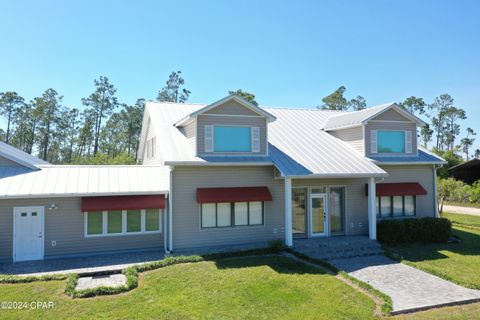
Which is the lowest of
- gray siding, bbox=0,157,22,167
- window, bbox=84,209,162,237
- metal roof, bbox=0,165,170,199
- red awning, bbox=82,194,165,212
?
window, bbox=84,209,162,237

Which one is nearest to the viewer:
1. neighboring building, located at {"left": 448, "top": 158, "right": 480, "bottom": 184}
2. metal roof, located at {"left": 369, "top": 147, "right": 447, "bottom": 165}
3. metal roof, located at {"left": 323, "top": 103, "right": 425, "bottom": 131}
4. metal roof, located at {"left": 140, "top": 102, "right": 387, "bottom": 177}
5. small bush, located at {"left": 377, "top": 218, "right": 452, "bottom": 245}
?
metal roof, located at {"left": 140, "top": 102, "right": 387, "bottom": 177}

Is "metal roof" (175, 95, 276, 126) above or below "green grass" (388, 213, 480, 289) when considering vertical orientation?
above

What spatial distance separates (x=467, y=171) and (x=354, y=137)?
32307mm

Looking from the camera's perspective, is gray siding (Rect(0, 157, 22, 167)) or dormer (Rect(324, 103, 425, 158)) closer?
gray siding (Rect(0, 157, 22, 167))

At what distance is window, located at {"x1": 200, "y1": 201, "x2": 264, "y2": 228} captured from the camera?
16672 millimetres

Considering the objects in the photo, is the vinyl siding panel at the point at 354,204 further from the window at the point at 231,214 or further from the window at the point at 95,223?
the window at the point at 95,223

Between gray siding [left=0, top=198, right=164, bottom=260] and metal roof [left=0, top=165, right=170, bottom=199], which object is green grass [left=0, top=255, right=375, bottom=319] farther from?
metal roof [left=0, top=165, right=170, bottom=199]

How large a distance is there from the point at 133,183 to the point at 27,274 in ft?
18.7

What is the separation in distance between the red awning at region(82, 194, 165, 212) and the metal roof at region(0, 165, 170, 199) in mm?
283

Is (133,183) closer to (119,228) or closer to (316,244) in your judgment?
(119,228)

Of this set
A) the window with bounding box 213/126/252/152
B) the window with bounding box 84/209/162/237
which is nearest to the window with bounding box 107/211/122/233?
the window with bounding box 84/209/162/237

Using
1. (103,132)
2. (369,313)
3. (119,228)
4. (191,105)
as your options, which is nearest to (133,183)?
(119,228)

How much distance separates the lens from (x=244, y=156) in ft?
56.3

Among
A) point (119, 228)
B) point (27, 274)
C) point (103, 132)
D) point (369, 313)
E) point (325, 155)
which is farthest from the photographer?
point (103, 132)
